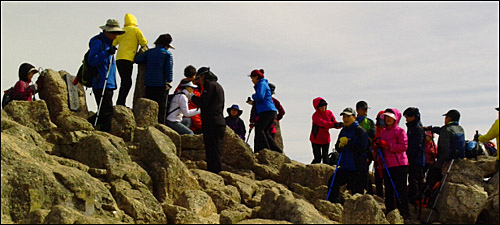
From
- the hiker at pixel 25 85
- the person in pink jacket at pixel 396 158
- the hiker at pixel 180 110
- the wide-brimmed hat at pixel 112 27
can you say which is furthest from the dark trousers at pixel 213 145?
the hiker at pixel 25 85

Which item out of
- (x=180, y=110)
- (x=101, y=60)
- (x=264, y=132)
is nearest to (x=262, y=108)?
(x=264, y=132)

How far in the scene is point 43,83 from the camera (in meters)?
17.8

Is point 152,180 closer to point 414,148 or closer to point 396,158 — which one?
point 396,158

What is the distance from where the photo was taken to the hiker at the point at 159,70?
1838cm

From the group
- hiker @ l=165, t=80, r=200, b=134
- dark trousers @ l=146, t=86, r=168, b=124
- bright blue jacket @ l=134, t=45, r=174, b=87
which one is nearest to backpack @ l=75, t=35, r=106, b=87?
bright blue jacket @ l=134, t=45, r=174, b=87

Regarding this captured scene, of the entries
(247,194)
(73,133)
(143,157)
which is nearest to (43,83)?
(73,133)

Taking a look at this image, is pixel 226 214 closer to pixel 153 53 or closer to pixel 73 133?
pixel 73 133

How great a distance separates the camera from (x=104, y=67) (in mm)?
17453

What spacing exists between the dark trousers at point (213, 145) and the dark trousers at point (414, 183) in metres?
4.80

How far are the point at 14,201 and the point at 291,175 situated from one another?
8256 millimetres

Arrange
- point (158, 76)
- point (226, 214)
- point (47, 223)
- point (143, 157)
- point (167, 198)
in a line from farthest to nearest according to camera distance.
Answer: point (158, 76) → point (143, 157) → point (167, 198) → point (226, 214) → point (47, 223)

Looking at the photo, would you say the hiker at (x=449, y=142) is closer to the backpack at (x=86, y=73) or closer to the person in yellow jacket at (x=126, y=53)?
the person in yellow jacket at (x=126, y=53)

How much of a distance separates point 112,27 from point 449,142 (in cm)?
931

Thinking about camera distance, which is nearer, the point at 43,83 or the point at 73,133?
the point at 73,133
